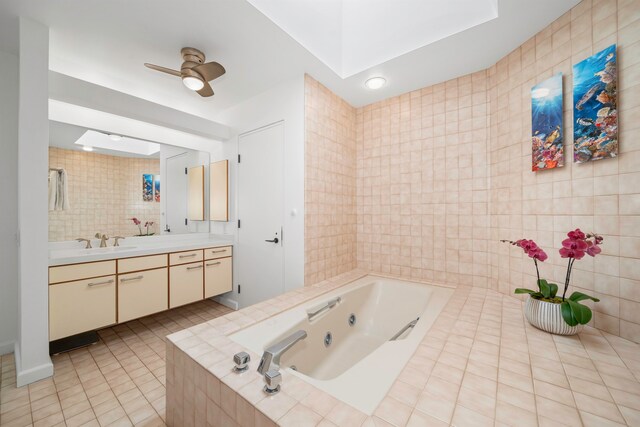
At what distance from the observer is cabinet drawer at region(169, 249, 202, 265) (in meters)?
2.44

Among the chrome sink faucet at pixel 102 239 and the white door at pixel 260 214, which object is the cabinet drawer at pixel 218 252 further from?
the chrome sink faucet at pixel 102 239

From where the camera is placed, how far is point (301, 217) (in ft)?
7.50

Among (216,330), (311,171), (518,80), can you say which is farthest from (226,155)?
(518,80)

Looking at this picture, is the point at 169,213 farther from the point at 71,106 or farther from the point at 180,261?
the point at 71,106

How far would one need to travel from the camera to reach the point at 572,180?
1.53 meters

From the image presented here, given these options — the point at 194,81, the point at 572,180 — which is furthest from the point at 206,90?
the point at 572,180

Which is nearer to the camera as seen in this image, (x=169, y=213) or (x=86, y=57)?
(x=86, y=57)

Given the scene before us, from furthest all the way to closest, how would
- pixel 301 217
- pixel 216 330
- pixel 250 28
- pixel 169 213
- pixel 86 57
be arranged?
pixel 169 213 → pixel 301 217 → pixel 86 57 → pixel 250 28 → pixel 216 330

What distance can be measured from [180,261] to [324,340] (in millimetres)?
1716

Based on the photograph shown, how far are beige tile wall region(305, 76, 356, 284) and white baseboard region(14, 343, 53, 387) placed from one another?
1.90m

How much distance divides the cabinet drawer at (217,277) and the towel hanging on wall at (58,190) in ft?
4.29

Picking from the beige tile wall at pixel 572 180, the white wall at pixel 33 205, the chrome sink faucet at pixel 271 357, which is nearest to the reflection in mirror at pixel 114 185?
the white wall at pixel 33 205

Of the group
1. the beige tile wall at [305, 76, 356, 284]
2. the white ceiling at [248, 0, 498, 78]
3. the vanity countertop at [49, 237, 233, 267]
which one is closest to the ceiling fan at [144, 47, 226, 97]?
the white ceiling at [248, 0, 498, 78]

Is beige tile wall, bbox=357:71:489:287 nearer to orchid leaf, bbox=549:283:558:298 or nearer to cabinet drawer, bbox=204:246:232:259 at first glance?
orchid leaf, bbox=549:283:558:298
